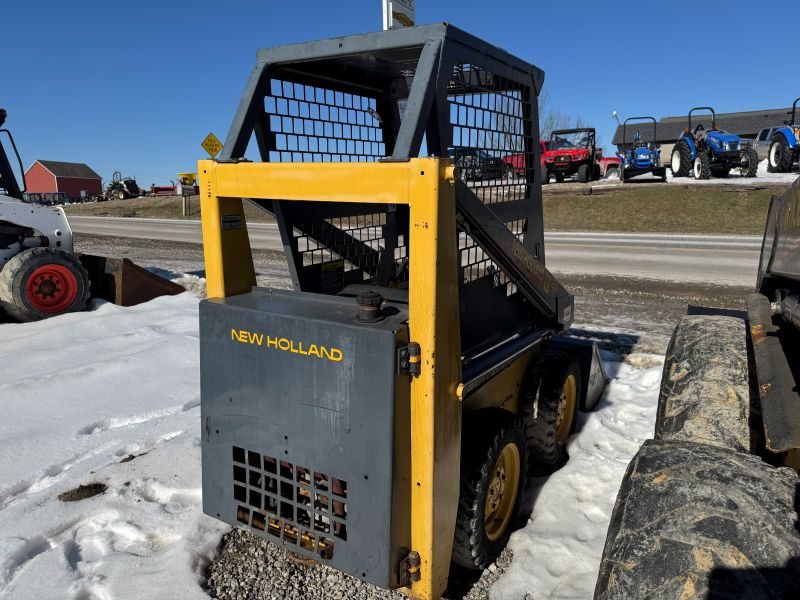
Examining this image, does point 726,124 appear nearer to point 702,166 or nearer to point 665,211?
point 702,166

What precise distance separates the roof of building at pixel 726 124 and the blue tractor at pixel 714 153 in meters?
28.7

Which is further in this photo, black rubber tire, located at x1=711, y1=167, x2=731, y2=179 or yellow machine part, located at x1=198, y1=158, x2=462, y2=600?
black rubber tire, located at x1=711, y1=167, x2=731, y2=179

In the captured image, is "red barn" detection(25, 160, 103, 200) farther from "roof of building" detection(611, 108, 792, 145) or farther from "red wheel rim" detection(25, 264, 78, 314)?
"red wheel rim" detection(25, 264, 78, 314)

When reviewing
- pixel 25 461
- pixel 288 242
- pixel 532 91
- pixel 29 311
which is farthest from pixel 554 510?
pixel 29 311

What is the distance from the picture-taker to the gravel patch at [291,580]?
276cm

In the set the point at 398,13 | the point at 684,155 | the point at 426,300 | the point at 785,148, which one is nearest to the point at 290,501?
the point at 426,300

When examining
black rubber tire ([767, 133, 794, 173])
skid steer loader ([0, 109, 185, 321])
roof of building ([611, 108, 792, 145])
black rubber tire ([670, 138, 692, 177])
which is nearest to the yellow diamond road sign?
skid steer loader ([0, 109, 185, 321])

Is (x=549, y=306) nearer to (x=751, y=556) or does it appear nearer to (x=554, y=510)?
(x=554, y=510)

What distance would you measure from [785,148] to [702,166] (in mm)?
2955

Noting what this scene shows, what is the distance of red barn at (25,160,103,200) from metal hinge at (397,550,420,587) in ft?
261

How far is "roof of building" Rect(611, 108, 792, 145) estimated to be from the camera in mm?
52594

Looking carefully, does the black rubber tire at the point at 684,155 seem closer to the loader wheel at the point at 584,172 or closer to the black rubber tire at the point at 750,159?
the black rubber tire at the point at 750,159

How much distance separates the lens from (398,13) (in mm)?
5652

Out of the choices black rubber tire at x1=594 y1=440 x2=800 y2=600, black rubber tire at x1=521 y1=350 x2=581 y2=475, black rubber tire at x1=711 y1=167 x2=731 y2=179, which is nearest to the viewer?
black rubber tire at x1=594 y1=440 x2=800 y2=600
